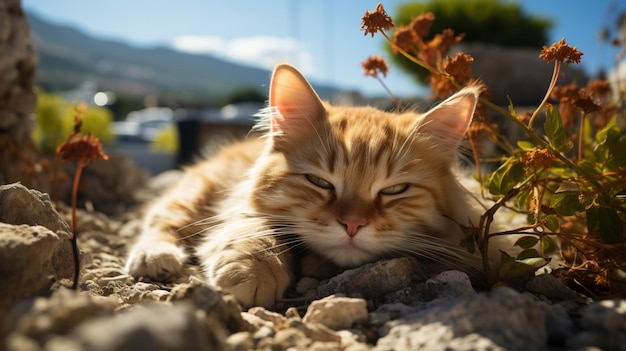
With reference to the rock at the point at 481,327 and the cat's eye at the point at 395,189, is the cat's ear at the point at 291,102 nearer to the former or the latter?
the cat's eye at the point at 395,189

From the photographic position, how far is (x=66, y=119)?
4.93 meters

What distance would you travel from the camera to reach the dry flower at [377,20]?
5.10ft

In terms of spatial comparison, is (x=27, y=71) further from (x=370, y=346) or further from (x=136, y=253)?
(x=370, y=346)

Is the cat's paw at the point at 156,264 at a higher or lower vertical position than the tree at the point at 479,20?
lower

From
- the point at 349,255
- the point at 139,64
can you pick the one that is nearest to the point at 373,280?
the point at 349,255

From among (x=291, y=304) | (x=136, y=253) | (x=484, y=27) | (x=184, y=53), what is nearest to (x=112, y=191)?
(x=136, y=253)

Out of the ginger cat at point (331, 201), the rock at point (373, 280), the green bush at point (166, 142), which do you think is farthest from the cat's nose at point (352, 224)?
the green bush at point (166, 142)

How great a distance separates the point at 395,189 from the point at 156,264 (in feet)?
2.95

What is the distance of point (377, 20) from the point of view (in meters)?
1.55

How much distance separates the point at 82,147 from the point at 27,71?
5.84ft

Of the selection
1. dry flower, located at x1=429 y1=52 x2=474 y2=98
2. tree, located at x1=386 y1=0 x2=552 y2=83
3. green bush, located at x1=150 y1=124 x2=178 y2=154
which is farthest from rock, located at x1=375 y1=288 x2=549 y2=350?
tree, located at x1=386 y1=0 x2=552 y2=83

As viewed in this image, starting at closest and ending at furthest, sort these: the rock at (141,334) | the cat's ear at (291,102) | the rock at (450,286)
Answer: the rock at (141,334) → the rock at (450,286) → the cat's ear at (291,102)

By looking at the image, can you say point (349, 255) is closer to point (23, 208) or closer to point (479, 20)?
point (23, 208)

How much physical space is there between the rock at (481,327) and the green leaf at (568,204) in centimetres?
49
